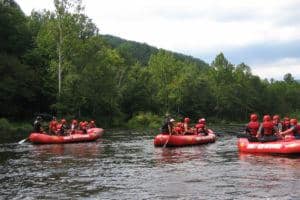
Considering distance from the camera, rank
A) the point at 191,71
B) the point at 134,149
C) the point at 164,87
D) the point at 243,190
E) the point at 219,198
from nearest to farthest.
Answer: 1. the point at 219,198
2. the point at 243,190
3. the point at 134,149
4. the point at 164,87
5. the point at 191,71

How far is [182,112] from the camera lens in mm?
81500

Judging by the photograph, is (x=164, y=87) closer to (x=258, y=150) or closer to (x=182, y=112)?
(x=182, y=112)

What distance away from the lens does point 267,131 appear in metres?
24.0

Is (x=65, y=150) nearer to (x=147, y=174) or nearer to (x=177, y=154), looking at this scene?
(x=177, y=154)

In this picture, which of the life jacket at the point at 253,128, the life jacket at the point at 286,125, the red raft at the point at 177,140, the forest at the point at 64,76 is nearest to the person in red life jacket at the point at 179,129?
the red raft at the point at 177,140

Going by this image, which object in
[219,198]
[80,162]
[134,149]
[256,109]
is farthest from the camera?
[256,109]

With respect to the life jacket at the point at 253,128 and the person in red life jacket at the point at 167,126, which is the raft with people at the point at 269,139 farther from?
the person in red life jacket at the point at 167,126

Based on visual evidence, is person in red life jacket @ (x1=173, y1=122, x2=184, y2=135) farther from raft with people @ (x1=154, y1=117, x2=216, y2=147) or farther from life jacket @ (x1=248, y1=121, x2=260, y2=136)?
life jacket @ (x1=248, y1=121, x2=260, y2=136)

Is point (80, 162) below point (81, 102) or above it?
below

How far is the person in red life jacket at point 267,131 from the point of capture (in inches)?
933

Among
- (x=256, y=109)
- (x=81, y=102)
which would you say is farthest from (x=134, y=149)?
(x=256, y=109)

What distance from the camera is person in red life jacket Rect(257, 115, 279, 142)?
2370 centimetres

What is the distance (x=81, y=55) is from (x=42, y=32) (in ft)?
17.8

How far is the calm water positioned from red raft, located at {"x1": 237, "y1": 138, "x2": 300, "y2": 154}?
0.40 meters
